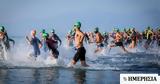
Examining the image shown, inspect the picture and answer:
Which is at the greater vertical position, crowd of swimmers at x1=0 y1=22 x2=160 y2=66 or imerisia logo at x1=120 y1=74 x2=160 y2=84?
crowd of swimmers at x1=0 y1=22 x2=160 y2=66

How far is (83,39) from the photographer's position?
14.1 meters

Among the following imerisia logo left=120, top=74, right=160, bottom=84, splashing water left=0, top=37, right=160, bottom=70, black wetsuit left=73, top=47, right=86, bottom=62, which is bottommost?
splashing water left=0, top=37, right=160, bottom=70

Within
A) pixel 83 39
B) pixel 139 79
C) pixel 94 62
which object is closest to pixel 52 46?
pixel 94 62

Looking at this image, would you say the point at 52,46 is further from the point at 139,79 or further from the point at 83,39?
the point at 139,79

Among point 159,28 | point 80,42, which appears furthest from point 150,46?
point 80,42

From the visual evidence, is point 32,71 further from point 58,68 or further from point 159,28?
point 159,28

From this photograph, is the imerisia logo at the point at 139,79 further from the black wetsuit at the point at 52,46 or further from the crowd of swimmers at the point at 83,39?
the black wetsuit at the point at 52,46

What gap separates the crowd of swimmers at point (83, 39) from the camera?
46.4ft

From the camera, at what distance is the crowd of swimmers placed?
1416 cm

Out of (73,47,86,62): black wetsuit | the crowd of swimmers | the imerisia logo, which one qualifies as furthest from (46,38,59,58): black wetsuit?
the imerisia logo

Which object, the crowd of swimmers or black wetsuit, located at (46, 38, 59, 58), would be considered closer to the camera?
the crowd of swimmers

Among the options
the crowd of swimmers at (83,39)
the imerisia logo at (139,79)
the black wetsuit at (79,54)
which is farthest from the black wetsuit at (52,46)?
the imerisia logo at (139,79)

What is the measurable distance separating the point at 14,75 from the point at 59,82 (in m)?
1.71

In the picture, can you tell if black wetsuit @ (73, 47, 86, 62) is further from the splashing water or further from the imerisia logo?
the imerisia logo
